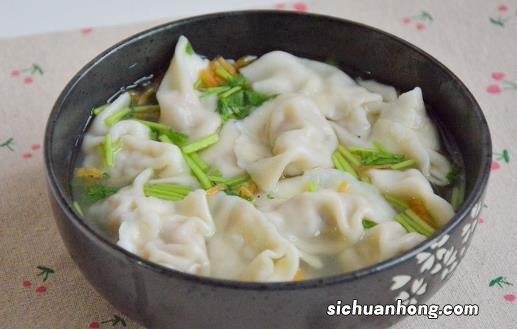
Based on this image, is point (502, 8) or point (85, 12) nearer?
point (502, 8)

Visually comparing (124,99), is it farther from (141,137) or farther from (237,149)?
(237,149)

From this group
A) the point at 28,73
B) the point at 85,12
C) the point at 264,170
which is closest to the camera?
the point at 264,170

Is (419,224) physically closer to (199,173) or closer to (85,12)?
(199,173)

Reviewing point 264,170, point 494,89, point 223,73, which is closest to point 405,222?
point 264,170

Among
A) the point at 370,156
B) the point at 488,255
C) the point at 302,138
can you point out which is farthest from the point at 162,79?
the point at 488,255

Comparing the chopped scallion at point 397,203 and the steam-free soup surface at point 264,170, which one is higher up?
the steam-free soup surface at point 264,170

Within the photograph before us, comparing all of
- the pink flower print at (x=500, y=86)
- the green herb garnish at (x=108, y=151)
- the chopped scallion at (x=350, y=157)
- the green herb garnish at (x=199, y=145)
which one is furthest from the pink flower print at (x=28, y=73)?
the pink flower print at (x=500, y=86)

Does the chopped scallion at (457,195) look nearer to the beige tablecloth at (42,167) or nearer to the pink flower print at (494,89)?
the beige tablecloth at (42,167)
